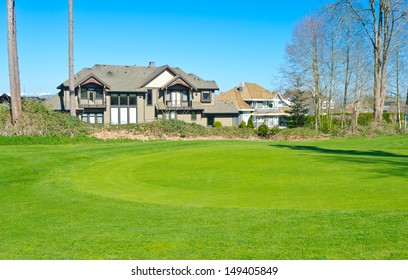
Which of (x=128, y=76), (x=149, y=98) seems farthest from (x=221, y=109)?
(x=128, y=76)

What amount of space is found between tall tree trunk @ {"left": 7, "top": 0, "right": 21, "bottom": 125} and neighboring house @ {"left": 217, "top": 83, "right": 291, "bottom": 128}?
4830 cm

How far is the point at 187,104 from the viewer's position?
62.2 meters

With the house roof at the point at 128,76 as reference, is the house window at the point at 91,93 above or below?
below

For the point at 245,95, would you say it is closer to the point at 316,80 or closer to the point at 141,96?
the point at 141,96

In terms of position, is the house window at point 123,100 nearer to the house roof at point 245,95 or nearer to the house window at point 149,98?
the house window at point 149,98

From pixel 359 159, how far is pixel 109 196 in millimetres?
9967

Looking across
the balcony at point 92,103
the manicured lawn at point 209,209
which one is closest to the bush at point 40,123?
the manicured lawn at point 209,209

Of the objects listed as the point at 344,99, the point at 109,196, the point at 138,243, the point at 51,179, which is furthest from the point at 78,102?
the point at 138,243

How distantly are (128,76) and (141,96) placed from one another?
363 centimetres

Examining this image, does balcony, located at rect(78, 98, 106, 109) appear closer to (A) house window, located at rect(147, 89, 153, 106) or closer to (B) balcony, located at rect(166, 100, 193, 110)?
(A) house window, located at rect(147, 89, 153, 106)

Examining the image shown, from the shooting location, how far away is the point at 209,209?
10.1m

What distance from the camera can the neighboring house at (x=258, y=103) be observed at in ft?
261

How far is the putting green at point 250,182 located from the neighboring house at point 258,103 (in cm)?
6005

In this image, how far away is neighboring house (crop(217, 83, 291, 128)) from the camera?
79438 millimetres
